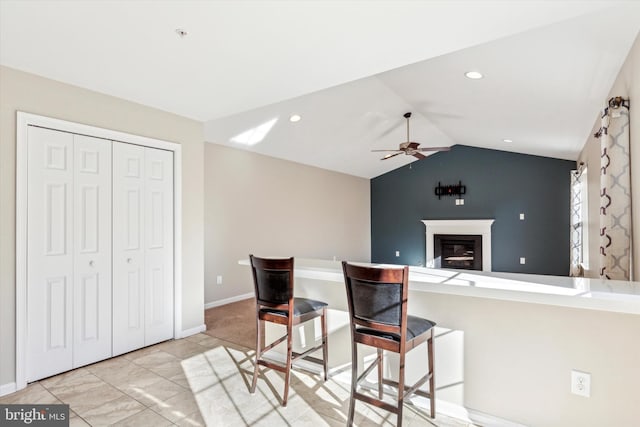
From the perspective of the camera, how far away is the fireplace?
25.8 ft

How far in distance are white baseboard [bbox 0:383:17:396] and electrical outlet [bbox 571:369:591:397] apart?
3713mm

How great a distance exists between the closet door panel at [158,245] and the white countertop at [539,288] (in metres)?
2.62

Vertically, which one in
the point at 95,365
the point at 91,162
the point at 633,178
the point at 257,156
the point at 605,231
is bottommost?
A: the point at 95,365

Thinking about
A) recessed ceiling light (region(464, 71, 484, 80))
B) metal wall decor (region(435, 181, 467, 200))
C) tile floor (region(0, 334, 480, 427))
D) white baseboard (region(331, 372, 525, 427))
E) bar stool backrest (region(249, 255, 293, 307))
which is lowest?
tile floor (region(0, 334, 480, 427))

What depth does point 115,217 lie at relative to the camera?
3.28m

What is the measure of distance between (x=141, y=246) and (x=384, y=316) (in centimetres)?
264

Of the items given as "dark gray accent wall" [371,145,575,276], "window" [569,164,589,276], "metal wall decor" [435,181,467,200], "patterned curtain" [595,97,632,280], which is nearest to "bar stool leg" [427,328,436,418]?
"patterned curtain" [595,97,632,280]

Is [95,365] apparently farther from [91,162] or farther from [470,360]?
[470,360]

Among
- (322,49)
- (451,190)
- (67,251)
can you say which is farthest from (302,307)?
(451,190)

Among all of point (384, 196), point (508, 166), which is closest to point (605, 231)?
point (508, 166)

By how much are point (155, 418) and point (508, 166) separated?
25.1 feet

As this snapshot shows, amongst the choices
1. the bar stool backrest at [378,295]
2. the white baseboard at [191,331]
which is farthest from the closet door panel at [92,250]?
the bar stool backrest at [378,295]

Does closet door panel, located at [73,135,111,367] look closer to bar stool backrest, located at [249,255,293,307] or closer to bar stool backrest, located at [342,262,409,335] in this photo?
bar stool backrest, located at [249,255,293,307]

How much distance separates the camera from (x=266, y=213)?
6.22 meters
